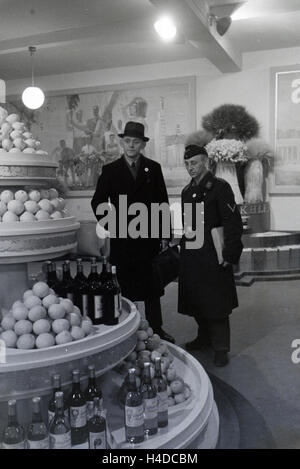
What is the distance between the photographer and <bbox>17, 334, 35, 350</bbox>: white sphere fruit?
6.00 feet

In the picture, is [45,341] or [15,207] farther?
[15,207]

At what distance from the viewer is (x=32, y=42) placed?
19.6 ft

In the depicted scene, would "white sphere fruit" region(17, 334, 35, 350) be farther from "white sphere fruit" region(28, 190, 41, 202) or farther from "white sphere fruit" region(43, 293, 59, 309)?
"white sphere fruit" region(28, 190, 41, 202)

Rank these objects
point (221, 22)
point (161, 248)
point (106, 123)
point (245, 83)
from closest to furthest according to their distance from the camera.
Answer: point (161, 248) → point (221, 22) → point (245, 83) → point (106, 123)

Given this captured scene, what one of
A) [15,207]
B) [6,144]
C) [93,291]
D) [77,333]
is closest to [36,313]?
[77,333]

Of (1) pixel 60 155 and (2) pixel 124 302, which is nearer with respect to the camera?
(2) pixel 124 302

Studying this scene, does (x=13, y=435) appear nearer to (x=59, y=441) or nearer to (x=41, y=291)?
(x=59, y=441)

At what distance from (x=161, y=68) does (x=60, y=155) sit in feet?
7.67

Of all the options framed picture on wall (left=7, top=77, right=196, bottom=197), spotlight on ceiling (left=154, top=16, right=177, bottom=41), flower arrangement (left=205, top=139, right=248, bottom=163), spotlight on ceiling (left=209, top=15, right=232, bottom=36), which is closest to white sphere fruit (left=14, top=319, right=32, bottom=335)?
spotlight on ceiling (left=154, top=16, right=177, bottom=41)

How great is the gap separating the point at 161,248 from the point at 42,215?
137 centimetres

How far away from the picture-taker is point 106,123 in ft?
26.9
